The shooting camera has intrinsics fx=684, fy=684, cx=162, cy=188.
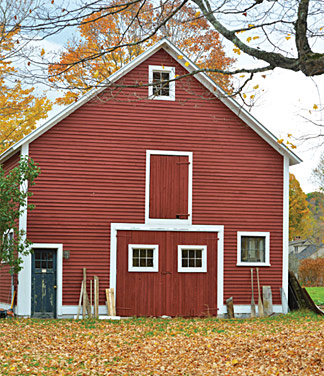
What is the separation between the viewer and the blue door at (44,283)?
66.1ft

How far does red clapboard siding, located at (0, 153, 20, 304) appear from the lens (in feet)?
69.5

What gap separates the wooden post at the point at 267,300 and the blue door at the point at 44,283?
21.4 feet

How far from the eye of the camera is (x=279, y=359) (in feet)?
38.8

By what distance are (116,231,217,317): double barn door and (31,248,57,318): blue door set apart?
1.94 meters

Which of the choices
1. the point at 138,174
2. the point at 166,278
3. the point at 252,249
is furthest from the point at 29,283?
the point at 252,249

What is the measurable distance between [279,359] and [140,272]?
9.35m

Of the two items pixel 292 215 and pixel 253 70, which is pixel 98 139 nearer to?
pixel 253 70

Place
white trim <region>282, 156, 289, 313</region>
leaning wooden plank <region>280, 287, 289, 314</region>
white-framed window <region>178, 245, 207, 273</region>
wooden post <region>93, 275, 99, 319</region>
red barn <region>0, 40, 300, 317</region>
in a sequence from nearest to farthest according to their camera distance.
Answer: wooden post <region>93, 275, 99, 319</region>, red barn <region>0, 40, 300, 317</region>, white-framed window <region>178, 245, 207, 273</region>, leaning wooden plank <region>280, 287, 289, 314</region>, white trim <region>282, 156, 289, 313</region>

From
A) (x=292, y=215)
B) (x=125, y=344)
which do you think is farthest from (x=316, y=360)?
(x=292, y=215)

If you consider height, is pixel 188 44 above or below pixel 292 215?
above

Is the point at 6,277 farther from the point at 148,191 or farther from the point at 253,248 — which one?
the point at 253,248

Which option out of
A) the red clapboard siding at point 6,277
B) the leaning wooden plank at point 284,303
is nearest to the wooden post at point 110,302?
the red clapboard siding at point 6,277

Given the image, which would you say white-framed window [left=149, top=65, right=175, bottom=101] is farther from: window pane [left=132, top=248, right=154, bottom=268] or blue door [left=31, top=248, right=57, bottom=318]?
blue door [left=31, top=248, right=57, bottom=318]

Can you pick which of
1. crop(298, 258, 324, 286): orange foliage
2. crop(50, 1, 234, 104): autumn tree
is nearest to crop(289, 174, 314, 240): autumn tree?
crop(298, 258, 324, 286): orange foliage
